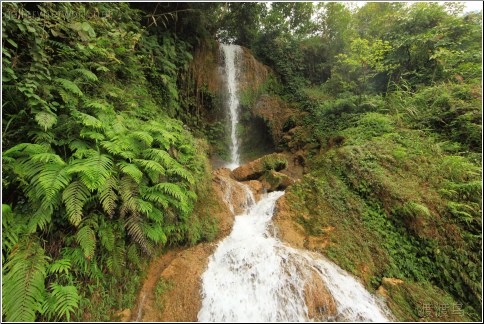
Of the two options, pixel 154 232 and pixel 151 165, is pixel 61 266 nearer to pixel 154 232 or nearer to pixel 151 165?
pixel 154 232

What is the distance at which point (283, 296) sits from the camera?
3801 mm

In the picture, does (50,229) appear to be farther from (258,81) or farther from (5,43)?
(258,81)

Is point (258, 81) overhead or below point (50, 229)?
overhead

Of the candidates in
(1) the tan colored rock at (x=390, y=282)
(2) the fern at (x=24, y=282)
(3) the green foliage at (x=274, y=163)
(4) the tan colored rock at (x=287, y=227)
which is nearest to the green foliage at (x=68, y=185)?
(2) the fern at (x=24, y=282)

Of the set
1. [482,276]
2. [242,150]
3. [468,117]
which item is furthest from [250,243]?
[242,150]

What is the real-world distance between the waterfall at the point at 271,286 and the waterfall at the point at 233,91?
763 cm

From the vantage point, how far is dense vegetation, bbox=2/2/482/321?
10.1 feet

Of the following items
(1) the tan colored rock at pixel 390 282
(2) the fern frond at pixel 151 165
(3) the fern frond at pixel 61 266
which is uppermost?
(2) the fern frond at pixel 151 165

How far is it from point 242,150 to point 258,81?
4632 millimetres

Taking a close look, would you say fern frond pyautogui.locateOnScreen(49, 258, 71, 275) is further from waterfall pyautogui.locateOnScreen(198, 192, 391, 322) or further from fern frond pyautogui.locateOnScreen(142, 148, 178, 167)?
waterfall pyautogui.locateOnScreen(198, 192, 391, 322)

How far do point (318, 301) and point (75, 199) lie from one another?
13.3 feet

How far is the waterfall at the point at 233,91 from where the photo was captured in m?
12.6

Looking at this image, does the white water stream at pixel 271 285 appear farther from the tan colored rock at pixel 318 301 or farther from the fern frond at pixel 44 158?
the fern frond at pixel 44 158

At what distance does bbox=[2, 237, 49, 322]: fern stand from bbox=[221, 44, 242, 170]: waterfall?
9.29 m
